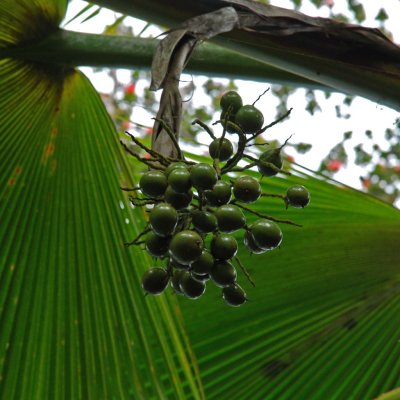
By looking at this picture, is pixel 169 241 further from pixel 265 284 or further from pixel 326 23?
pixel 265 284

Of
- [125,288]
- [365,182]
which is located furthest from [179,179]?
[365,182]

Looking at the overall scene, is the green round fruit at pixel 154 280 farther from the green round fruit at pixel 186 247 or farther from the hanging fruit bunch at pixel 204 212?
the green round fruit at pixel 186 247

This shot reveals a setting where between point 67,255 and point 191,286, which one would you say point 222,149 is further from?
point 67,255

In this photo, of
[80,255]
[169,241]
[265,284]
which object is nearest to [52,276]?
[80,255]

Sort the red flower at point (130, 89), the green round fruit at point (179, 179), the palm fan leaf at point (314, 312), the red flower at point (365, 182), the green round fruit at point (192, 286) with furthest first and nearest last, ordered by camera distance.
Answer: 1. the red flower at point (130, 89)
2. the red flower at point (365, 182)
3. the palm fan leaf at point (314, 312)
4. the green round fruit at point (192, 286)
5. the green round fruit at point (179, 179)

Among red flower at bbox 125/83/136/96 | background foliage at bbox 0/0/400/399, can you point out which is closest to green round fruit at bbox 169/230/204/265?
background foliage at bbox 0/0/400/399

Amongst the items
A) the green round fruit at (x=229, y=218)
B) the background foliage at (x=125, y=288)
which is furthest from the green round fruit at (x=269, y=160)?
the background foliage at (x=125, y=288)
